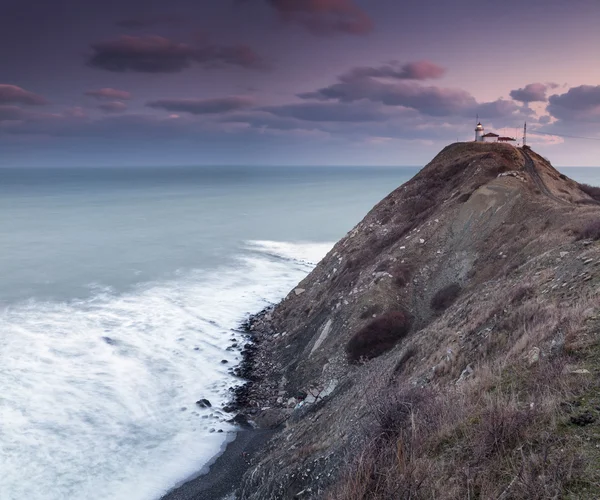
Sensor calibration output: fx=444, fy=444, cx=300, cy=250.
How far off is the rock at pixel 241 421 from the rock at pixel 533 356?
18247 millimetres

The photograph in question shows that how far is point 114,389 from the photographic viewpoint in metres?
31.3

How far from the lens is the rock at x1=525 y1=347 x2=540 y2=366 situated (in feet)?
38.8

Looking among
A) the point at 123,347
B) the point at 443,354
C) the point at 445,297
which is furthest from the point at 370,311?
the point at 123,347

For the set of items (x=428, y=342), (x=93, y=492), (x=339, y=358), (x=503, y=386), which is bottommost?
(x=93, y=492)

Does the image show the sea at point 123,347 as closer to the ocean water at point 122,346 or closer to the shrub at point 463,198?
the ocean water at point 122,346

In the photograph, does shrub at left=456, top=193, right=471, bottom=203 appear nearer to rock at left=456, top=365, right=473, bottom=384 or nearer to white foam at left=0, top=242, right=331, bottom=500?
white foam at left=0, top=242, right=331, bottom=500

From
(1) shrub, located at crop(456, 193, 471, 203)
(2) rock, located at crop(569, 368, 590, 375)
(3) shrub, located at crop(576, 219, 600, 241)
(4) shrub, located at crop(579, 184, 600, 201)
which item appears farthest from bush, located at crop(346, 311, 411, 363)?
(4) shrub, located at crop(579, 184, 600, 201)

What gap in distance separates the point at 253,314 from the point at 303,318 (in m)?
10.4

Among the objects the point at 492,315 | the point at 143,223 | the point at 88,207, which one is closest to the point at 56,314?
the point at 492,315

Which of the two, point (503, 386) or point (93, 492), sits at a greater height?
point (503, 386)

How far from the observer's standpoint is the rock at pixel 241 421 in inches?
1033

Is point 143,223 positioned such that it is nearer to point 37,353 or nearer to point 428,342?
point 37,353

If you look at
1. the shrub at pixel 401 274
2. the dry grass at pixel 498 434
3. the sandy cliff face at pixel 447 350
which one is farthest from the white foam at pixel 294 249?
the dry grass at pixel 498 434

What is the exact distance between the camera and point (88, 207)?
15000 cm
